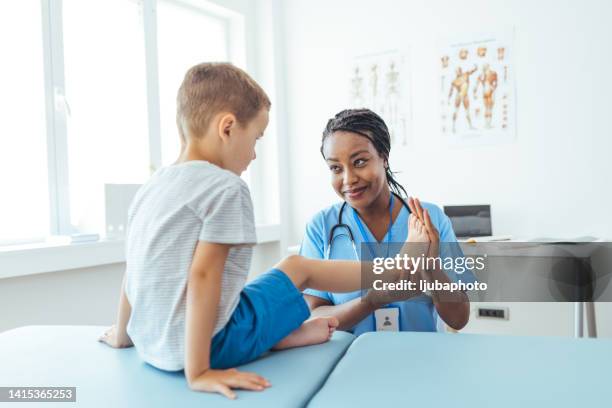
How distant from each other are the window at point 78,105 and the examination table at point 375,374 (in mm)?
1423

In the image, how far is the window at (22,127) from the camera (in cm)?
217

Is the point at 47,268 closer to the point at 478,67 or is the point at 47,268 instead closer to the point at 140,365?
the point at 140,365

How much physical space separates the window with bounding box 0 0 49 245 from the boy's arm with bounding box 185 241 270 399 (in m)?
1.78

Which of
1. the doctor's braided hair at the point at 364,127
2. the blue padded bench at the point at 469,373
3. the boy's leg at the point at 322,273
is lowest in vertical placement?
the blue padded bench at the point at 469,373

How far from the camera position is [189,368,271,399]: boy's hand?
0.72 meters

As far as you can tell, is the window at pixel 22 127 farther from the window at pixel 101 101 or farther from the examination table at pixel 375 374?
the examination table at pixel 375 374

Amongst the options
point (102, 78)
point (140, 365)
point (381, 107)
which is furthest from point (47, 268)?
point (381, 107)

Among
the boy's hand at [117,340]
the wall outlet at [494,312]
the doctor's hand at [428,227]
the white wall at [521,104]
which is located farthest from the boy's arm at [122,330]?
the white wall at [521,104]

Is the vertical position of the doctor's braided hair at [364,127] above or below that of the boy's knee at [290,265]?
above

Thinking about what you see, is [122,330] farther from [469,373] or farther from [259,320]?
[469,373]

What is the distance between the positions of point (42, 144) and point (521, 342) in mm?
2142

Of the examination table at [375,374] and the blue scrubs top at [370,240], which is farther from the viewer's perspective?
the blue scrubs top at [370,240]

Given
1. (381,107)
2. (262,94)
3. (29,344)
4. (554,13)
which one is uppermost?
(554,13)

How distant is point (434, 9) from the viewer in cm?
304
